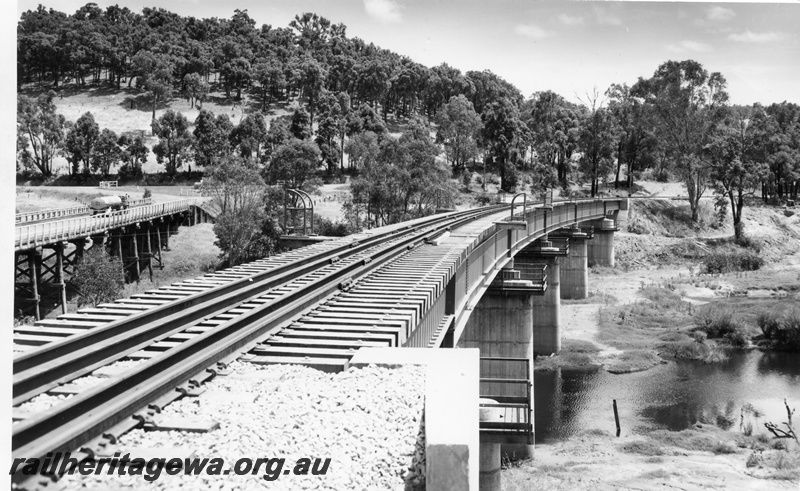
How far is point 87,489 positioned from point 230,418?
4.85ft

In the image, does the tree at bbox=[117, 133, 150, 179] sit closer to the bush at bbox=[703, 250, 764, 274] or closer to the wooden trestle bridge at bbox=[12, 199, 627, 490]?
the bush at bbox=[703, 250, 764, 274]

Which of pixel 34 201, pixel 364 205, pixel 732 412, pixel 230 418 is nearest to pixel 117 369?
pixel 230 418

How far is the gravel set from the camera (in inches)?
196

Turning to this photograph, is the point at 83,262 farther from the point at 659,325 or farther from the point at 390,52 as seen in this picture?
the point at 390,52

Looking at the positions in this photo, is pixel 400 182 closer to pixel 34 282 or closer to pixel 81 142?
pixel 34 282

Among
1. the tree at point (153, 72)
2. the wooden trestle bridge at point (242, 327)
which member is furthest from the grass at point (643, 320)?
the tree at point (153, 72)

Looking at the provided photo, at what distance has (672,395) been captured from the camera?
2686 centimetres

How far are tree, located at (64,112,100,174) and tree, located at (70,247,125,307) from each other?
4130 centimetres

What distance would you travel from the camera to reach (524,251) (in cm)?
3622

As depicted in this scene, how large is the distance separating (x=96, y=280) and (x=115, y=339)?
2769cm

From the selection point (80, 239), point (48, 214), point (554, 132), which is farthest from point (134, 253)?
point (554, 132)

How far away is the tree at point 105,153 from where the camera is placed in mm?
72125

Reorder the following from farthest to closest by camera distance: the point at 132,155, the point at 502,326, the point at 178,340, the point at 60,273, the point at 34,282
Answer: the point at 132,155
the point at 60,273
the point at 34,282
the point at 502,326
the point at 178,340

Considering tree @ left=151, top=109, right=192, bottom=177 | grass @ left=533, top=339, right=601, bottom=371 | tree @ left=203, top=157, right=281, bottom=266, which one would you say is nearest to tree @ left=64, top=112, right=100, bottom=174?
tree @ left=151, top=109, right=192, bottom=177
